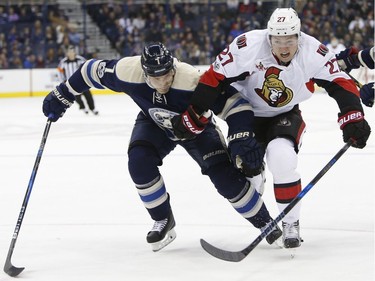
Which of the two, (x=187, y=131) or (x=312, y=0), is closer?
(x=187, y=131)

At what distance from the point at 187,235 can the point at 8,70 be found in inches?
426

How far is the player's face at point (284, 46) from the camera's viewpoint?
329 cm

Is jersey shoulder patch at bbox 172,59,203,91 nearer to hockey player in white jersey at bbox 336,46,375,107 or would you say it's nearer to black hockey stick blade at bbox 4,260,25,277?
hockey player in white jersey at bbox 336,46,375,107

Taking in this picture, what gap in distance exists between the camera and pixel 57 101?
3742mm

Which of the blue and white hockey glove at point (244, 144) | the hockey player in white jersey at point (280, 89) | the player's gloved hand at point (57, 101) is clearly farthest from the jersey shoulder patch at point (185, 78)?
the player's gloved hand at point (57, 101)

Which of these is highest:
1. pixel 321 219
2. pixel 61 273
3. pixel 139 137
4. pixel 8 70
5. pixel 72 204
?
pixel 139 137

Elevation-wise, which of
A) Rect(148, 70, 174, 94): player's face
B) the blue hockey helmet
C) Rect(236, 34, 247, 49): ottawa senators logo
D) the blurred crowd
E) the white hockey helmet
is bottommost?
the blurred crowd

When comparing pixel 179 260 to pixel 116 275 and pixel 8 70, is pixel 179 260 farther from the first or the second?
pixel 8 70

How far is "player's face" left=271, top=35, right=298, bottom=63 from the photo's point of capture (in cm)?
329

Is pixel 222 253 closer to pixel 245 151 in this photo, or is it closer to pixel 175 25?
pixel 245 151

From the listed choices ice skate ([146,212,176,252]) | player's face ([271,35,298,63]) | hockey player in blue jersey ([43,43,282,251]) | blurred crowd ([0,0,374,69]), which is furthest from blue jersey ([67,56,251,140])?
blurred crowd ([0,0,374,69])

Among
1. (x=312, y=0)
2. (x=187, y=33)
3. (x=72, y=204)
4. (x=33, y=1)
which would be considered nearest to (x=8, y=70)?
(x=33, y=1)

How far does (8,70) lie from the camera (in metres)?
14.1

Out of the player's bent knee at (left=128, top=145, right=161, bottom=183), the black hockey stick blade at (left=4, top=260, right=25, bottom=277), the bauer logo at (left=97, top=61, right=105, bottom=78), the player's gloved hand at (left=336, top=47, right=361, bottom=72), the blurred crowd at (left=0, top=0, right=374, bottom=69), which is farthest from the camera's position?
the blurred crowd at (left=0, top=0, right=374, bottom=69)
